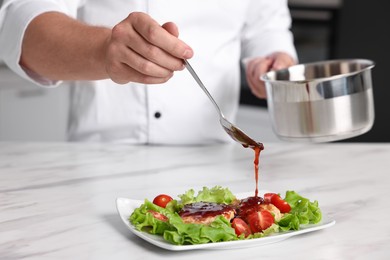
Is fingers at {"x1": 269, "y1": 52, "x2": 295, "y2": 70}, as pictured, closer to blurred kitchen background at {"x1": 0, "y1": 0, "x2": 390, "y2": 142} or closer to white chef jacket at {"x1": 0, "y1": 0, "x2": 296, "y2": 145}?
white chef jacket at {"x1": 0, "y1": 0, "x2": 296, "y2": 145}

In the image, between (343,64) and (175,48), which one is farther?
(343,64)

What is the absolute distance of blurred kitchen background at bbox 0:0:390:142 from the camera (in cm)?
320

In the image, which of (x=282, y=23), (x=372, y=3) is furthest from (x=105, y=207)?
(x=372, y=3)

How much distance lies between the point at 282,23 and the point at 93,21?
61cm

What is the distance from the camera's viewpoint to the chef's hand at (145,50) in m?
1.33

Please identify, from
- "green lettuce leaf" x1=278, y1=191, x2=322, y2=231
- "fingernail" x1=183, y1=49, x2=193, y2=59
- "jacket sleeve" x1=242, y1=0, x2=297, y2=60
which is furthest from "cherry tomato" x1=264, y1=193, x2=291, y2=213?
"jacket sleeve" x1=242, y1=0, x2=297, y2=60

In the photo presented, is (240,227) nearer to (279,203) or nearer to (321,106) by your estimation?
(279,203)

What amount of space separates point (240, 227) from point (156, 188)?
388mm

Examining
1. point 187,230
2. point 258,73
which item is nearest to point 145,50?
point 187,230

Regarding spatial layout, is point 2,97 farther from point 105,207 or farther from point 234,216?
point 234,216

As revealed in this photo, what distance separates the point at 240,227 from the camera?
117cm

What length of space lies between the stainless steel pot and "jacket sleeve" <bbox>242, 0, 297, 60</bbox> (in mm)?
556

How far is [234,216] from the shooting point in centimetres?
122

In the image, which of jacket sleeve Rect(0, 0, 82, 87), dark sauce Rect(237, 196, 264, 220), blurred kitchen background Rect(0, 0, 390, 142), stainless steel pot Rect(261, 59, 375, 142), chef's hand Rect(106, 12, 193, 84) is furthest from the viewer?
blurred kitchen background Rect(0, 0, 390, 142)
